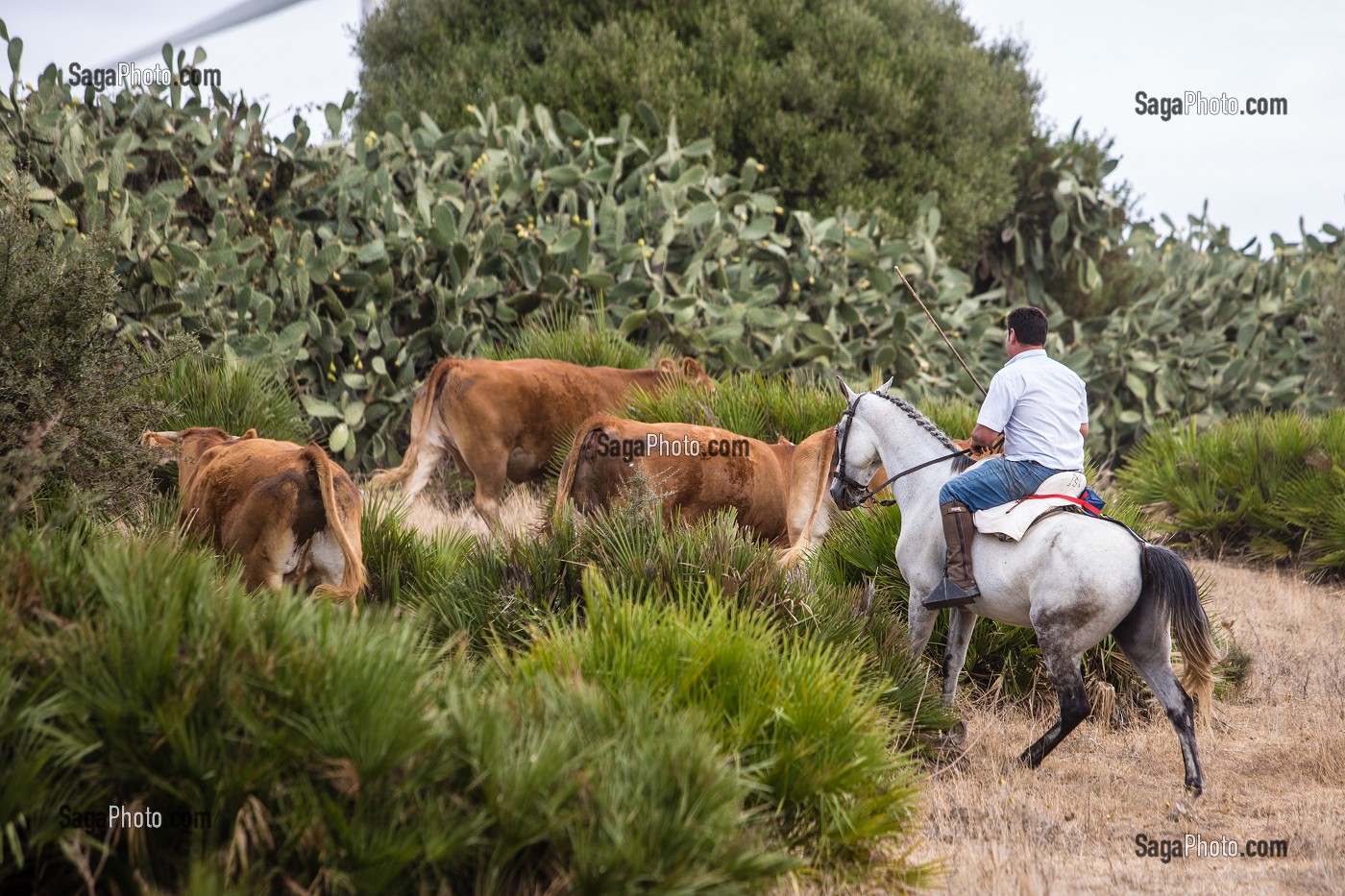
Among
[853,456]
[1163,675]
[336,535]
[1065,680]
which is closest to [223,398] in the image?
[336,535]

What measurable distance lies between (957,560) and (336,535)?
11.3 feet

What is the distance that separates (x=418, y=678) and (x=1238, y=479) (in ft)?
37.2

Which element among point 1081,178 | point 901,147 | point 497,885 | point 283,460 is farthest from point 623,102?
point 497,885

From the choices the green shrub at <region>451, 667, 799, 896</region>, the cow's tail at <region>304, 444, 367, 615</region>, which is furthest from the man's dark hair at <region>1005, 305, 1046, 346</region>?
the cow's tail at <region>304, 444, 367, 615</region>

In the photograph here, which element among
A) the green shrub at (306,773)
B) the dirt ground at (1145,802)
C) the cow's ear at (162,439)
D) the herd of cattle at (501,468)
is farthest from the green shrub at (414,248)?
the green shrub at (306,773)

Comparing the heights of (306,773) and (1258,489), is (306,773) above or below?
above

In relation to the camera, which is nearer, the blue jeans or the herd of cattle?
the blue jeans

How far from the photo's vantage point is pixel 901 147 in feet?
62.1

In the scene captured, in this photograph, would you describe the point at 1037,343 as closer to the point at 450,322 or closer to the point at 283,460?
the point at 283,460

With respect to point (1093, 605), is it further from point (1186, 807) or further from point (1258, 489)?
point (1258, 489)

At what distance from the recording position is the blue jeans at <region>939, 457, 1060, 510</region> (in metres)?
6.45

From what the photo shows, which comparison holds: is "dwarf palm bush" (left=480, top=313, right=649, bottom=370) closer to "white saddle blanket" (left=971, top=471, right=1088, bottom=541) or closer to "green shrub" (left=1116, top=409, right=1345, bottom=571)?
"green shrub" (left=1116, top=409, right=1345, bottom=571)

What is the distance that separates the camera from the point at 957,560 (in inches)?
255

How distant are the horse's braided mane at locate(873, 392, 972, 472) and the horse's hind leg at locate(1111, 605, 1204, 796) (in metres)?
1.31
